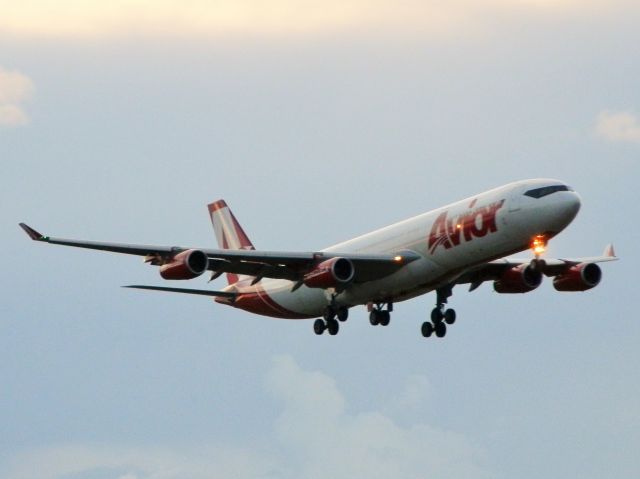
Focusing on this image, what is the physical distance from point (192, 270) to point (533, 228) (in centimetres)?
1534

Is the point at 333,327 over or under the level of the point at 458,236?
under

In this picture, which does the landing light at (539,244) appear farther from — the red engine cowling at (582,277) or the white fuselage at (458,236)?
the red engine cowling at (582,277)

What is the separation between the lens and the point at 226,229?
103 meters

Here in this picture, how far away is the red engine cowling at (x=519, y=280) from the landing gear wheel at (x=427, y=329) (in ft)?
13.2

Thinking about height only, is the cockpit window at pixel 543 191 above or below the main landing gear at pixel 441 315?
above

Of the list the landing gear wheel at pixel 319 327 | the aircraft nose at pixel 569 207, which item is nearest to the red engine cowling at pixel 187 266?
the landing gear wheel at pixel 319 327

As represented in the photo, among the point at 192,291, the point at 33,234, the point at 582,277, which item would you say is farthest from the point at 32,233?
the point at 582,277

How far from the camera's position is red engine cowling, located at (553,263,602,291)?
304 feet

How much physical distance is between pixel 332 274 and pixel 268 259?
3531mm

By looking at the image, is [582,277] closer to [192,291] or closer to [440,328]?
[440,328]

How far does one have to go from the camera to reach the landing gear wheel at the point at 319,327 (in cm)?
9056

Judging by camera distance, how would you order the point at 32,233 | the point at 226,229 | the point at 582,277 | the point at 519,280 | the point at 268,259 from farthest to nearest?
the point at 226,229
the point at 582,277
the point at 519,280
the point at 268,259
the point at 32,233

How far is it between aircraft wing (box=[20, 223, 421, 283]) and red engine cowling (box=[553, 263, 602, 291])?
1146cm

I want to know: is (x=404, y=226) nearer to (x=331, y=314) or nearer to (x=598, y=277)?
(x=331, y=314)
